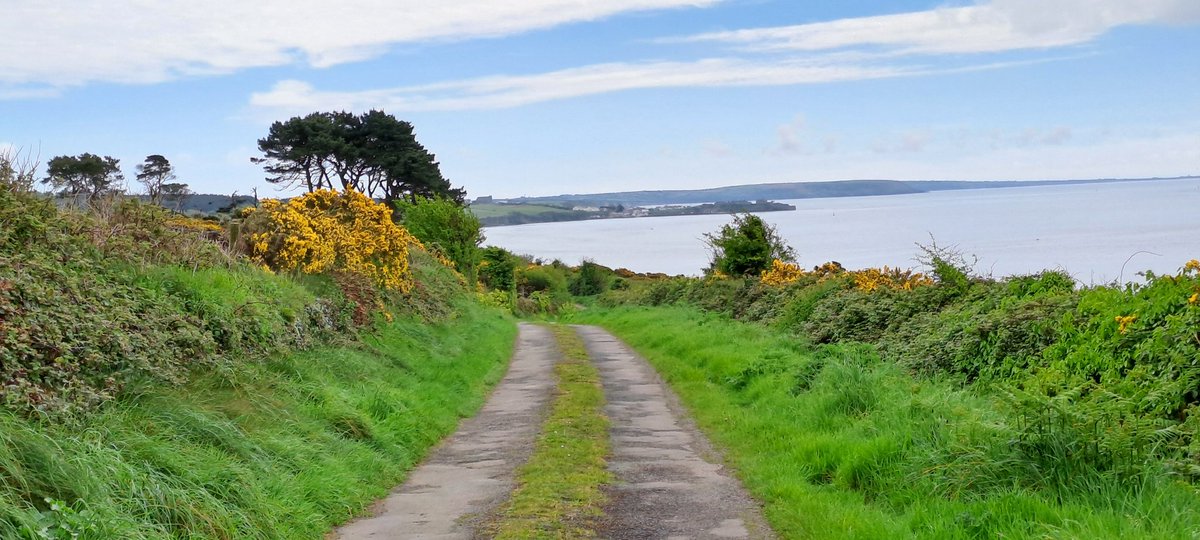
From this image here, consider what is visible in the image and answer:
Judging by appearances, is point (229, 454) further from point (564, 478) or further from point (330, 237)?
point (330, 237)

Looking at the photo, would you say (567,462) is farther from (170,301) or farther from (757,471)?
(170,301)

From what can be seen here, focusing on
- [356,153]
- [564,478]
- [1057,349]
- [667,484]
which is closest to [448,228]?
[356,153]

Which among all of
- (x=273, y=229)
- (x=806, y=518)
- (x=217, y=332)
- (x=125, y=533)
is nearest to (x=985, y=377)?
(x=806, y=518)

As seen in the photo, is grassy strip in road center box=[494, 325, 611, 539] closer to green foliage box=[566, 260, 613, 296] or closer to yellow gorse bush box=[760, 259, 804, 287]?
yellow gorse bush box=[760, 259, 804, 287]

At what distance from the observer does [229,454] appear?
7.93 m

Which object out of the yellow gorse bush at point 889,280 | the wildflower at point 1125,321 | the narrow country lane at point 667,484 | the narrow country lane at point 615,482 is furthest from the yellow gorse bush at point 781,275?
the wildflower at point 1125,321

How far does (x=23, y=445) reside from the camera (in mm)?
5922

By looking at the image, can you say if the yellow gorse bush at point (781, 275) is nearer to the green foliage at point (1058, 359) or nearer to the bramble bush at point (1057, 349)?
the bramble bush at point (1057, 349)

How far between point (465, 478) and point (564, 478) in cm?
104

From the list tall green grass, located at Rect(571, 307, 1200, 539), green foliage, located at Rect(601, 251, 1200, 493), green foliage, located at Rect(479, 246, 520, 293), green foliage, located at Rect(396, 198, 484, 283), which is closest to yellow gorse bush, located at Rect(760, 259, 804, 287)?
green foliage, located at Rect(601, 251, 1200, 493)

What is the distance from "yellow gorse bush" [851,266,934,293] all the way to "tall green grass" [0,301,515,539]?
30.6ft

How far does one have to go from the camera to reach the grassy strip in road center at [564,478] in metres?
7.60

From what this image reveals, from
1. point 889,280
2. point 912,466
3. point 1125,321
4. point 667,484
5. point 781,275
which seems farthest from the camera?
point 781,275

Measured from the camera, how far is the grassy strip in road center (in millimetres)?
7602
